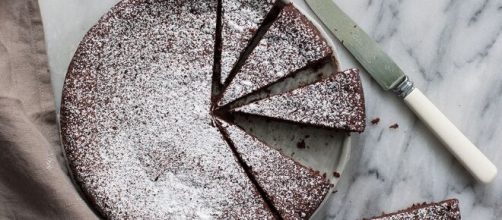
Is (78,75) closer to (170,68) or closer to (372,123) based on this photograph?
(170,68)

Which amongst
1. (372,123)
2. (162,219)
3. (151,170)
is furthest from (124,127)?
(372,123)

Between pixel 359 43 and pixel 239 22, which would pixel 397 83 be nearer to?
pixel 359 43

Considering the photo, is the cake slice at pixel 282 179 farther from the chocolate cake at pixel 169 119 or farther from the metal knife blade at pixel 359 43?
the metal knife blade at pixel 359 43

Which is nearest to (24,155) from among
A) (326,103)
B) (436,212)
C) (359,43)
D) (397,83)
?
(326,103)

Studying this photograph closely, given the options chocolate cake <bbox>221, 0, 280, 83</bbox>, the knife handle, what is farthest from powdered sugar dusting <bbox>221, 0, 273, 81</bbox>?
the knife handle

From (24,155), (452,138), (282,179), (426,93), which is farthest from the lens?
(426,93)

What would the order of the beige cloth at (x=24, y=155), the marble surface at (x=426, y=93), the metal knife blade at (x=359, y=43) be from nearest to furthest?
the beige cloth at (x=24, y=155) < the metal knife blade at (x=359, y=43) < the marble surface at (x=426, y=93)

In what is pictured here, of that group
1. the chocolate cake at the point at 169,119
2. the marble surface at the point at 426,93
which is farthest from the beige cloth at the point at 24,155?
the marble surface at the point at 426,93
